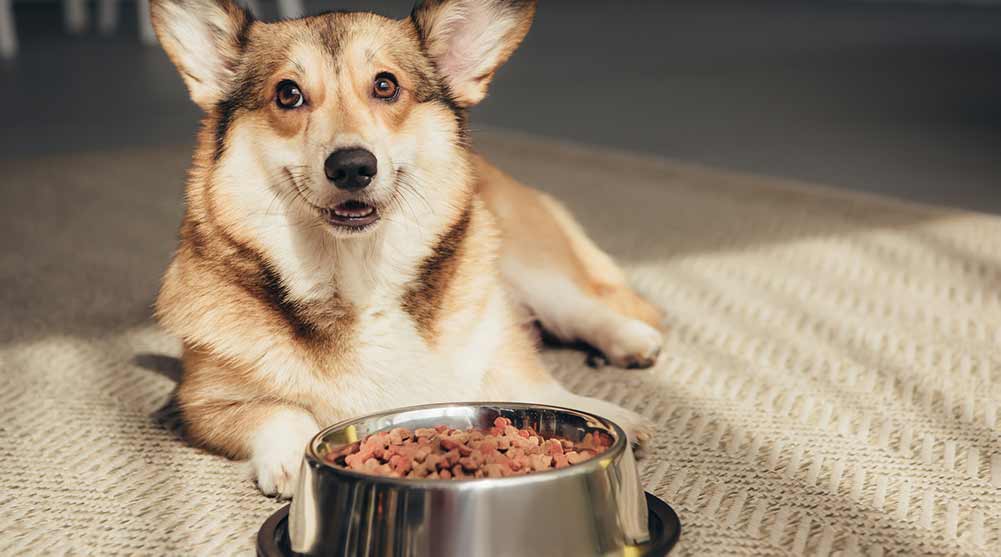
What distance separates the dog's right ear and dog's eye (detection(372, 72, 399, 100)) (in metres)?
0.23

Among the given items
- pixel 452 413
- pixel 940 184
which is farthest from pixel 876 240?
pixel 452 413

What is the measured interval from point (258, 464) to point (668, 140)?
3.09 m

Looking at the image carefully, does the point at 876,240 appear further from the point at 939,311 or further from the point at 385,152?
the point at 385,152

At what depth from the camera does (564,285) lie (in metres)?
1.94

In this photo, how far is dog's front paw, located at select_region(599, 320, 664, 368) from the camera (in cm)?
183

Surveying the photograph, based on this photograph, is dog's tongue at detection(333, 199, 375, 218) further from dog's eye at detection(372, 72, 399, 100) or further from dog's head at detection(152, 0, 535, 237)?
dog's eye at detection(372, 72, 399, 100)

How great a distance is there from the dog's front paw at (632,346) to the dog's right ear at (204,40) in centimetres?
79

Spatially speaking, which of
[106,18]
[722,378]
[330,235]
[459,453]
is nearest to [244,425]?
[330,235]

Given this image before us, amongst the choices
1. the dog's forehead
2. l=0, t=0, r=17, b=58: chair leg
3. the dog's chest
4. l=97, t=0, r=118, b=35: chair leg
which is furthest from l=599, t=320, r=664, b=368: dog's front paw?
l=97, t=0, r=118, b=35: chair leg

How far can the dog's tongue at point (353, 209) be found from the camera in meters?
1.39

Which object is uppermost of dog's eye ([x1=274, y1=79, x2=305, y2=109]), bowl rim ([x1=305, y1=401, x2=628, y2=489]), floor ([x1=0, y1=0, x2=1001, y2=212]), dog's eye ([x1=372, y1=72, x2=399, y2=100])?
dog's eye ([x1=372, y1=72, x2=399, y2=100])

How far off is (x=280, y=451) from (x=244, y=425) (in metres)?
0.10

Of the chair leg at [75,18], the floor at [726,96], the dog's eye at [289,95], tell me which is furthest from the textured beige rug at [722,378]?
the chair leg at [75,18]

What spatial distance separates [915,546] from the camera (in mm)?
1176
